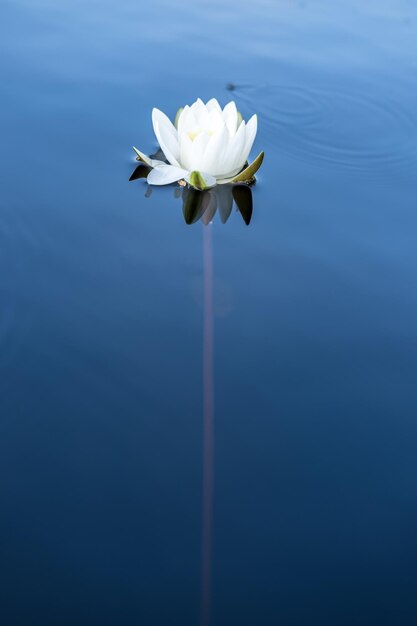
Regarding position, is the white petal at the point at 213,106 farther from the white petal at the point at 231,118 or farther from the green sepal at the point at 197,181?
the green sepal at the point at 197,181

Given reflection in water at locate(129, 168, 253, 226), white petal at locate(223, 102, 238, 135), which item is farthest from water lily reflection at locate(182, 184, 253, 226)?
white petal at locate(223, 102, 238, 135)

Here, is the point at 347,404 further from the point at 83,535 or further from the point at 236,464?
the point at 83,535

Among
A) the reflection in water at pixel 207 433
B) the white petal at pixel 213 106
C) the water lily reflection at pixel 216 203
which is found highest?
the white petal at pixel 213 106

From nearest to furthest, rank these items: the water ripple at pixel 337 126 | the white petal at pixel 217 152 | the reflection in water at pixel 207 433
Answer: the reflection in water at pixel 207 433
the white petal at pixel 217 152
the water ripple at pixel 337 126

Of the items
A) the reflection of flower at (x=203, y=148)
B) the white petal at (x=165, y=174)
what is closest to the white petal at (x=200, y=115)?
the reflection of flower at (x=203, y=148)

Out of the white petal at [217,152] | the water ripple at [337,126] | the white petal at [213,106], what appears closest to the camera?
the white petal at [217,152]

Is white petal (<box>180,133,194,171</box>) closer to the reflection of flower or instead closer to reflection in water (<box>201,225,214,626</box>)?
the reflection of flower

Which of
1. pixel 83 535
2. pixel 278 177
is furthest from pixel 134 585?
pixel 278 177
